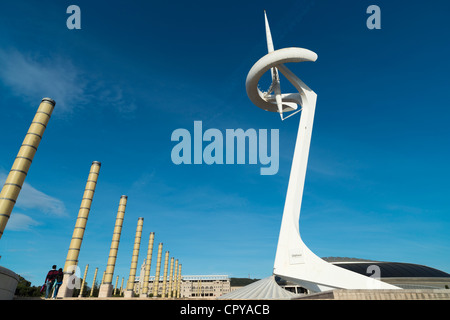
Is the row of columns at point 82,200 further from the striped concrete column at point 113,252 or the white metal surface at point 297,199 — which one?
the white metal surface at point 297,199

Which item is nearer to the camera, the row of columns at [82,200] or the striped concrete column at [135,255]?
the row of columns at [82,200]

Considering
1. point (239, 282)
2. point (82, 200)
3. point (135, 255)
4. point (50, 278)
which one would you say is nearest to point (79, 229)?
point (82, 200)

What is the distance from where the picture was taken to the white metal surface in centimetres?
1758

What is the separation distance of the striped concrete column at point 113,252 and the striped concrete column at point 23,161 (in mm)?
16172

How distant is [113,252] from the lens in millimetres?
33188

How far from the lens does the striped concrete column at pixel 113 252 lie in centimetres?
2887

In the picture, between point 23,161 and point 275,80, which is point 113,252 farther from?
point 275,80

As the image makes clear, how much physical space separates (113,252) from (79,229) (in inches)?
364

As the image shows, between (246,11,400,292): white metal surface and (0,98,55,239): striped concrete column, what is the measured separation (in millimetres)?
16968

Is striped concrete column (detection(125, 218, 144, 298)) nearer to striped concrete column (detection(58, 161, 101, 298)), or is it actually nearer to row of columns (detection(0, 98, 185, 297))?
row of columns (detection(0, 98, 185, 297))

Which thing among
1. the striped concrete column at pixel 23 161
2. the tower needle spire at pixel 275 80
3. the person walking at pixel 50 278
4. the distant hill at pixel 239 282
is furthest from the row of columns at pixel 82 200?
the distant hill at pixel 239 282

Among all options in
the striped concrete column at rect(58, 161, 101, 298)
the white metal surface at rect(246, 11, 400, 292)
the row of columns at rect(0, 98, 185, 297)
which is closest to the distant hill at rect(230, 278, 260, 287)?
the row of columns at rect(0, 98, 185, 297)
